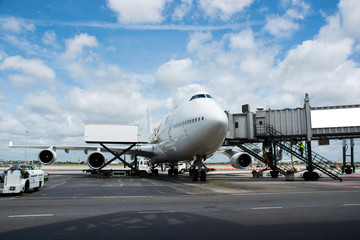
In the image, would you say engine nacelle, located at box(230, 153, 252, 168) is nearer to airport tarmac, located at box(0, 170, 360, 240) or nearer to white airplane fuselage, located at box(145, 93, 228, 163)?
white airplane fuselage, located at box(145, 93, 228, 163)

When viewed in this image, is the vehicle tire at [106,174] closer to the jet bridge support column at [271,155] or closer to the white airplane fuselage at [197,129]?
the white airplane fuselage at [197,129]

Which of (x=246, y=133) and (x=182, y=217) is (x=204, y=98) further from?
(x=182, y=217)

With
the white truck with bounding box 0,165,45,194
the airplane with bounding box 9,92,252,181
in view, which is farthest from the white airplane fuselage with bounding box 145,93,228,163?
the white truck with bounding box 0,165,45,194

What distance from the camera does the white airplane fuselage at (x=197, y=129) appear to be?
16156mm

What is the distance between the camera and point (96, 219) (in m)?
6.65

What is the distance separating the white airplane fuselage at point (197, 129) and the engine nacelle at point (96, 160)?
7.39m

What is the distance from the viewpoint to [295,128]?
2311 centimetres

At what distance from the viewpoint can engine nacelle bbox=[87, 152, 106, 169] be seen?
26484 mm

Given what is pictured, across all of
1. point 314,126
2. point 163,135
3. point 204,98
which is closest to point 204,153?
point 204,98

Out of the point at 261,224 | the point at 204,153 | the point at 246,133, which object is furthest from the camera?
the point at 246,133

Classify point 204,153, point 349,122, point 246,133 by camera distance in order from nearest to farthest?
point 204,153 < point 349,122 < point 246,133

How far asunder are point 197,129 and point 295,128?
10.2 metres

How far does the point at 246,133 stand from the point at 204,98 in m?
7.60

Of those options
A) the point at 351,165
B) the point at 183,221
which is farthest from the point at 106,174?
the point at 351,165
